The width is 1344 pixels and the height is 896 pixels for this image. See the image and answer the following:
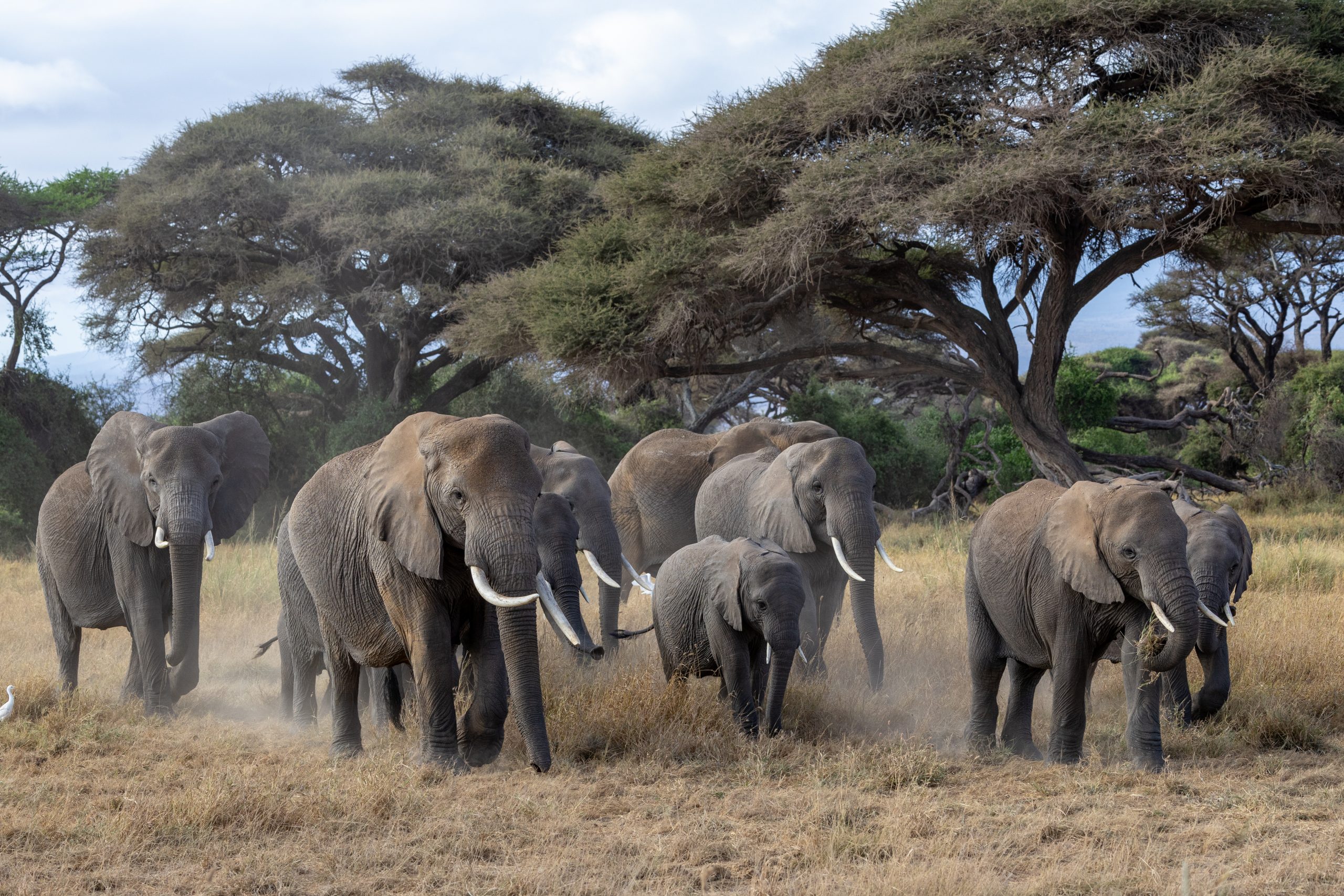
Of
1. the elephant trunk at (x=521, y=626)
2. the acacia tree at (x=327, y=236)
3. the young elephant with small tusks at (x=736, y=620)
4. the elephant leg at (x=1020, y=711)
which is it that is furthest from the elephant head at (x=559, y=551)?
the acacia tree at (x=327, y=236)

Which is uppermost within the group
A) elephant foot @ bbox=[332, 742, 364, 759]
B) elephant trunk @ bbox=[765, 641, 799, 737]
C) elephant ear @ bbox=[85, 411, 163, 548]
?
elephant ear @ bbox=[85, 411, 163, 548]

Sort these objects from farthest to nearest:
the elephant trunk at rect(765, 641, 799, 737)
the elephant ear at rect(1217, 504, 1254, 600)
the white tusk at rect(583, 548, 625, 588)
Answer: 1. the white tusk at rect(583, 548, 625, 588)
2. the elephant ear at rect(1217, 504, 1254, 600)
3. the elephant trunk at rect(765, 641, 799, 737)

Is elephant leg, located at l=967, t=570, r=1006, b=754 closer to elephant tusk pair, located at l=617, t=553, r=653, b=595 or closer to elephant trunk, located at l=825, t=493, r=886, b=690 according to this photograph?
elephant trunk, located at l=825, t=493, r=886, b=690

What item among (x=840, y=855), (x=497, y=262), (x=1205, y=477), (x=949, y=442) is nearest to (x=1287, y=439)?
(x=1205, y=477)

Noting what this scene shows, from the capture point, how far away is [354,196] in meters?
21.6

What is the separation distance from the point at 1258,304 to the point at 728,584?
25529mm

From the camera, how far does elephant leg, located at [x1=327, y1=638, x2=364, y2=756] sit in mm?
6613

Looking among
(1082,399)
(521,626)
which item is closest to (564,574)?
(521,626)

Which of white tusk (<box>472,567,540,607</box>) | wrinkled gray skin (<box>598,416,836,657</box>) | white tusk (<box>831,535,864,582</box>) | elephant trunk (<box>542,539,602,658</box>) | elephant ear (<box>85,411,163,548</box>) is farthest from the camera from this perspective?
wrinkled gray skin (<box>598,416,836,657</box>)

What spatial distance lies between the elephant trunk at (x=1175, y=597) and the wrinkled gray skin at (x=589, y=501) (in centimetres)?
418

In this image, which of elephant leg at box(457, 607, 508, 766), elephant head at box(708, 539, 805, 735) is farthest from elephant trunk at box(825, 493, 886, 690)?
elephant leg at box(457, 607, 508, 766)

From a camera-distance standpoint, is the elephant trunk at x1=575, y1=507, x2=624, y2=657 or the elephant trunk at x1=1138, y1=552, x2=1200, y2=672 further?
the elephant trunk at x1=575, y1=507, x2=624, y2=657

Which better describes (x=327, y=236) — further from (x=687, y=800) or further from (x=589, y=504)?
(x=687, y=800)

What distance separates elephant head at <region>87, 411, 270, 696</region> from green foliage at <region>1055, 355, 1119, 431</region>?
54.0 feet
